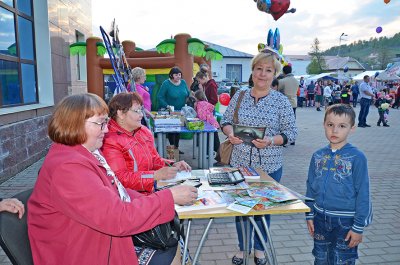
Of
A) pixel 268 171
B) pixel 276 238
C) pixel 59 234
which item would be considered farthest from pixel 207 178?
pixel 276 238

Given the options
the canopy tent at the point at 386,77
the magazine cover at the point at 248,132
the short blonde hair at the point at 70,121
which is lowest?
Result: the magazine cover at the point at 248,132

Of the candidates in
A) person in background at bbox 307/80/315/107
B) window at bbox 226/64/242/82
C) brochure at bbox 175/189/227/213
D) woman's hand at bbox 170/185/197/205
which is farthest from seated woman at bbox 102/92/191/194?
window at bbox 226/64/242/82

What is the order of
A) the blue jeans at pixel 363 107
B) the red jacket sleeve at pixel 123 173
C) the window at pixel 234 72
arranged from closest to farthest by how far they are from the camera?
the red jacket sleeve at pixel 123 173 < the blue jeans at pixel 363 107 < the window at pixel 234 72

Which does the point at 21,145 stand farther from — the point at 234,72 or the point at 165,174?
the point at 234,72

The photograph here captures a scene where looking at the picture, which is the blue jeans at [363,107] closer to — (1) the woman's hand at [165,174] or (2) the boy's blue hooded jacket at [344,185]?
(2) the boy's blue hooded jacket at [344,185]

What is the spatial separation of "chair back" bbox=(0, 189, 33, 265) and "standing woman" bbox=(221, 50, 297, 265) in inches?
66.3

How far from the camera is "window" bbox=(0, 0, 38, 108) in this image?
A: 5.33 metres

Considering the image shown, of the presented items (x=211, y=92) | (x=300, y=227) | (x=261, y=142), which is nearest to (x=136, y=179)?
(x=261, y=142)

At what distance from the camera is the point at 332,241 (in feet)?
7.14

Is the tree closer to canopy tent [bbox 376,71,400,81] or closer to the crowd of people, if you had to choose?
canopy tent [bbox 376,71,400,81]

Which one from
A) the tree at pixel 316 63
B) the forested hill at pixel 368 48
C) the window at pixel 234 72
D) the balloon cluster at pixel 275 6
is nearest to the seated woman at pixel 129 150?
the balloon cluster at pixel 275 6

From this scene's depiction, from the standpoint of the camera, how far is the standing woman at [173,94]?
21.7ft

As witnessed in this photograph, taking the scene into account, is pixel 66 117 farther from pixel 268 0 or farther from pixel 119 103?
pixel 268 0

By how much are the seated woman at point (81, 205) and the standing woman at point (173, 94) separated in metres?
5.06
